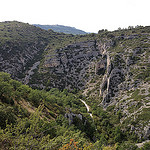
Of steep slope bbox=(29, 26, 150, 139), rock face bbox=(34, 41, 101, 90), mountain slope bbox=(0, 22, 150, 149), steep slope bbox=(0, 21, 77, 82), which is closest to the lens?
mountain slope bbox=(0, 22, 150, 149)

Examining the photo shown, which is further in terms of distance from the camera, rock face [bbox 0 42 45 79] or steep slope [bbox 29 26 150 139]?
rock face [bbox 0 42 45 79]

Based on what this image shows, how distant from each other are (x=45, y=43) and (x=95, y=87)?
104 meters

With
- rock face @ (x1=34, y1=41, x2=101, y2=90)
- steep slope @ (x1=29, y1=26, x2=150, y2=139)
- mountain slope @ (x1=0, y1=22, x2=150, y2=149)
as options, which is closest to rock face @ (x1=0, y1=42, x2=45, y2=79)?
mountain slope @ (x1=0, y1=22, x2=150, y2=149)

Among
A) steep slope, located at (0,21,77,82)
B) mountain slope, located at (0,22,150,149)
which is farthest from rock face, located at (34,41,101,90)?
steep slope, located at (0,21,77,82)

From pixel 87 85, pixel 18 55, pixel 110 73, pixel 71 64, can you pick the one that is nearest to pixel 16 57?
pixel 18 55

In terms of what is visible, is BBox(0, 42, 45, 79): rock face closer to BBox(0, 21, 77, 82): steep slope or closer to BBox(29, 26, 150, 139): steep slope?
BBox(0, 21, 77, 82): steep slope

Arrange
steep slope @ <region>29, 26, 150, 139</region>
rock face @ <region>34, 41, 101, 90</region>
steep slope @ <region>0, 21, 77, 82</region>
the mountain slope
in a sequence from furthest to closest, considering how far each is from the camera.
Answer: rock face @ <region>34, 41, 101, 90</region> → steep slope @ <region>0, 21, 77, 82</region> → steep slope @ <region>29, 26, 150, 139</region> → the mountain slope

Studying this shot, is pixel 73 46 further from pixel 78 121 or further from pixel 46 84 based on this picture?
pixel 78 121

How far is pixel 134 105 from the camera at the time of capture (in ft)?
167

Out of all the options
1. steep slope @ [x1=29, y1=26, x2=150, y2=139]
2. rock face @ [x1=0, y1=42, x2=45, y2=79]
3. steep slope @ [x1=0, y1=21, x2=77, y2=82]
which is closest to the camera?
steep slope @ [x1=29, y1=26, x2=150, y2=139]

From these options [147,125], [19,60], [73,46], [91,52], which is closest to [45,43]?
[73,46]

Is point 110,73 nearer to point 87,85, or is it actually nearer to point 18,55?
point 87,85

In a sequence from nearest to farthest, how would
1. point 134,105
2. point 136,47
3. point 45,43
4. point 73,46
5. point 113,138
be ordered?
point 113,138 < point 134,105 < point 136,47 < point 73,46 < point 45,43

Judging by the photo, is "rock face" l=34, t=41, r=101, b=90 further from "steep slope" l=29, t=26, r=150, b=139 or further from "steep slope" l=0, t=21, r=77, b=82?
"steep slope" l=0, t=21, r=77, b=82
